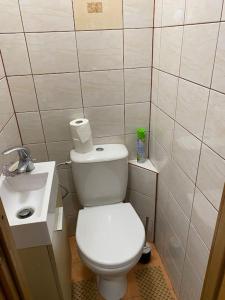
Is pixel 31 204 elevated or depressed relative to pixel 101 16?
depressed

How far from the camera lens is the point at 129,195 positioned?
1.82 metres

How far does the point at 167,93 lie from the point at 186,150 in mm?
346

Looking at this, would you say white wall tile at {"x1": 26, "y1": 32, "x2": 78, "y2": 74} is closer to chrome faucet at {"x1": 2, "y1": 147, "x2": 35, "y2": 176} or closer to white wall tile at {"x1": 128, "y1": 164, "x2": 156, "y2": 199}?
chrome faucet at {"x1": 2, "y1": 147, "x2": 35, "y2": 176}

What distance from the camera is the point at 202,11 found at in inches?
33.3

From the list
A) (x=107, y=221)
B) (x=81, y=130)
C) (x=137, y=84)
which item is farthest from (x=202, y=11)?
(x=107, y=221)

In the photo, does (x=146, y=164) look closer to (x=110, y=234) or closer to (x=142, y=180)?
(x=142, y=180)

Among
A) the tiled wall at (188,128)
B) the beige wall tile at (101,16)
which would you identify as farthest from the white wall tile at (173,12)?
the beige wall tile at (101,16)

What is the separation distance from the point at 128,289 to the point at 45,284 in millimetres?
656

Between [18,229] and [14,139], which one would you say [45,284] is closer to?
[18,229]

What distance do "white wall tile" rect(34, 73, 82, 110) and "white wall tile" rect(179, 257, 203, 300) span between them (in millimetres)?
1126

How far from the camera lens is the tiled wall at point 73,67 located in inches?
48.8

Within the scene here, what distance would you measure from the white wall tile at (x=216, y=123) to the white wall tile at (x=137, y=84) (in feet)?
2.23

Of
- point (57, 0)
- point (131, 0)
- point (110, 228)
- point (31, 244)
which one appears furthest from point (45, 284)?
point (131, 0)

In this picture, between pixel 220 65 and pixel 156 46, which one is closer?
pixel 220 65
